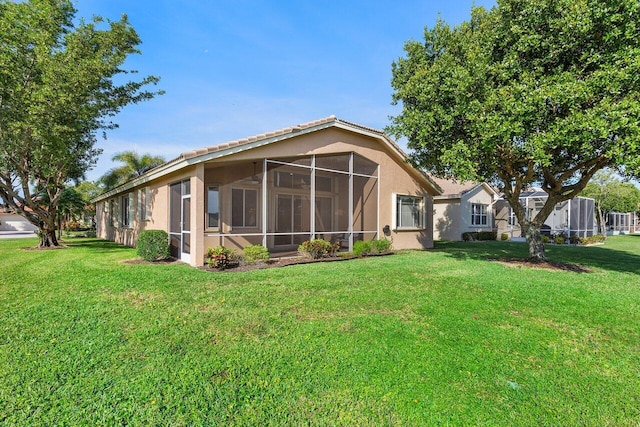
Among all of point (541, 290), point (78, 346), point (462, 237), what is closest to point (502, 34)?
point (541, 290)

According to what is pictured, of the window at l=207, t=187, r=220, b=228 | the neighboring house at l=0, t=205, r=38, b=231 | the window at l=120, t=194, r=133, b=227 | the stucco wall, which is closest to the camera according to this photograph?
the stucco wall

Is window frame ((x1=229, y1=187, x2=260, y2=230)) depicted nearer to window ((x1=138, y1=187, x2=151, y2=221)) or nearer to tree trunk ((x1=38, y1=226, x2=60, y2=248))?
window ((x1=138, y1=187, x2=151, y2=221))

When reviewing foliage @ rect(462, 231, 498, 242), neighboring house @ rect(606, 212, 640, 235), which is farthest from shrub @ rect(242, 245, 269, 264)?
neighboring house @ rect(606, 212, 640, 235)

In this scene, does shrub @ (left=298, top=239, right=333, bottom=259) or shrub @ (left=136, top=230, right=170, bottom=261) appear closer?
shrub @ (left=136, top=230, right=170, bottom=261)

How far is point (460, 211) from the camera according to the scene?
23.4m

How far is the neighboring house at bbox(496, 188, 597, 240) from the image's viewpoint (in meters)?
23.5

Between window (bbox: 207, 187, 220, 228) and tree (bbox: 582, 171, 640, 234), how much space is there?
3672 cm

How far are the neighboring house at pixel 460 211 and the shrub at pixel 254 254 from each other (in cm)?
1566

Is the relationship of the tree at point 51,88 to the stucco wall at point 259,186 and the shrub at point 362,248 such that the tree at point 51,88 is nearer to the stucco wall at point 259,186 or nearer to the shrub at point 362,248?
the stucco wall at point 259,186

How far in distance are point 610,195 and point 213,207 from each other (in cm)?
3772

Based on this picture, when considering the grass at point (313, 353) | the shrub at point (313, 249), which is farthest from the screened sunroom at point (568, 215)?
the grass at point (313, 353)

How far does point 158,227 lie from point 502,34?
44.9ft

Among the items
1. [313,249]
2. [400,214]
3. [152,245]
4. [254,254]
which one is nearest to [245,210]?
[254,254]

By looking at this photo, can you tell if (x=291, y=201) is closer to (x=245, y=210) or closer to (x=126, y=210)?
(x=245, y=210)
